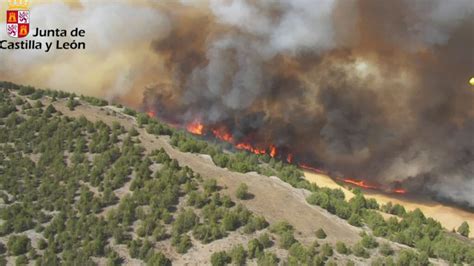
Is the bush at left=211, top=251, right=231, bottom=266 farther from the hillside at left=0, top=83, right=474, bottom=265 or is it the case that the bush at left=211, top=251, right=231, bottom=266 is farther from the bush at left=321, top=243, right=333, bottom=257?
the bush at left=321, top=243, right=333, bottom=257

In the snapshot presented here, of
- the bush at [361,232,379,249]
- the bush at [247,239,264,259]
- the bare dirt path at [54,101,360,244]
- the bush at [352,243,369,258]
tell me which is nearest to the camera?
the bush at [247,239,264,259]

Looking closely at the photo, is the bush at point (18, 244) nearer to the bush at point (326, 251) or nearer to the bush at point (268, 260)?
the bush at point (268, 260)

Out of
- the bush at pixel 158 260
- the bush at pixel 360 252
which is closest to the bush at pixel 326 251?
the bush at pixel 360 252

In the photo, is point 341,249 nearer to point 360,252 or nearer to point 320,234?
point 360,252

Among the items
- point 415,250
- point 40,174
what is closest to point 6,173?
point 40,174

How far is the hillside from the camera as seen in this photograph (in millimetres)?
60281

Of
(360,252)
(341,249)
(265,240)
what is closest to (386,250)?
(360,252)

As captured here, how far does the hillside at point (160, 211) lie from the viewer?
60.3 m

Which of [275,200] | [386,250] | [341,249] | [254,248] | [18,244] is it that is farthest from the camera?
[275,200]

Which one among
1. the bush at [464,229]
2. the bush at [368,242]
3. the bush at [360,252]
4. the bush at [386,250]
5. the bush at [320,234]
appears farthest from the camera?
the bush at [464,229]

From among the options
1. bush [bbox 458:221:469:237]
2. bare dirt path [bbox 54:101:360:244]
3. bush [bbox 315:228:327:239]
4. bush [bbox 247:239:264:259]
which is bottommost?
bush [bbox 458:221:469:237]

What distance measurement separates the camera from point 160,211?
65812mm

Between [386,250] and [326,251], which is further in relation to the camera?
[386,250]

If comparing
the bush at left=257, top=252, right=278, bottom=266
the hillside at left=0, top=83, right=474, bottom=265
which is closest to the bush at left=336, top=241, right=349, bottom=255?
the hillside at left=0, top=83, right=474, bottom=265
